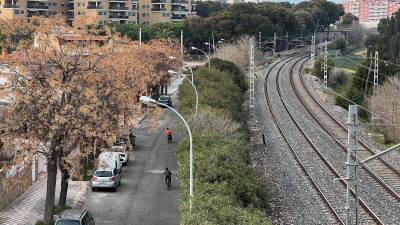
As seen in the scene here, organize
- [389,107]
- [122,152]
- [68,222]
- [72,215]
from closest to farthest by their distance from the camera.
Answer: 1. [68,222]
2. [72,215]
3. [122,152]
4. [389,107]

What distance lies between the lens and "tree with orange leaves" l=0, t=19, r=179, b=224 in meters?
22.9

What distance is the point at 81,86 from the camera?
23.8m

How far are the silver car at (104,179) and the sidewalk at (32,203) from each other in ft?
2.43

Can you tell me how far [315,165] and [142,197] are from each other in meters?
10.4

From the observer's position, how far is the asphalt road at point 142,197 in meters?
26.0

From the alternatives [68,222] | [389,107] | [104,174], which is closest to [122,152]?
[104,174]

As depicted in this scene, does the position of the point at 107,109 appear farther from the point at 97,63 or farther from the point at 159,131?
the point at 159,131

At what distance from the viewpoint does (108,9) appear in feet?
389

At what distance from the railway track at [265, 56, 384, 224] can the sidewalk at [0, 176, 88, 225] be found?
1073cm

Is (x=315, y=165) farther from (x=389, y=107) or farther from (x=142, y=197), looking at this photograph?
(x=389, y=107)

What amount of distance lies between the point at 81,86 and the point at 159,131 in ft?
75.5

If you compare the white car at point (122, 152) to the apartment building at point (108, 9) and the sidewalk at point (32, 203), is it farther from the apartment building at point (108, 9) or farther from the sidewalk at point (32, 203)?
the apartment building at point (108, 9)

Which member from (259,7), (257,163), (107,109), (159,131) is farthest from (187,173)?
(259,7)

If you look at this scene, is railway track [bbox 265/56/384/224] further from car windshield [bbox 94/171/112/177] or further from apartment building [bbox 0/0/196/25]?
apartment building [bbox 0/0/196/25]
